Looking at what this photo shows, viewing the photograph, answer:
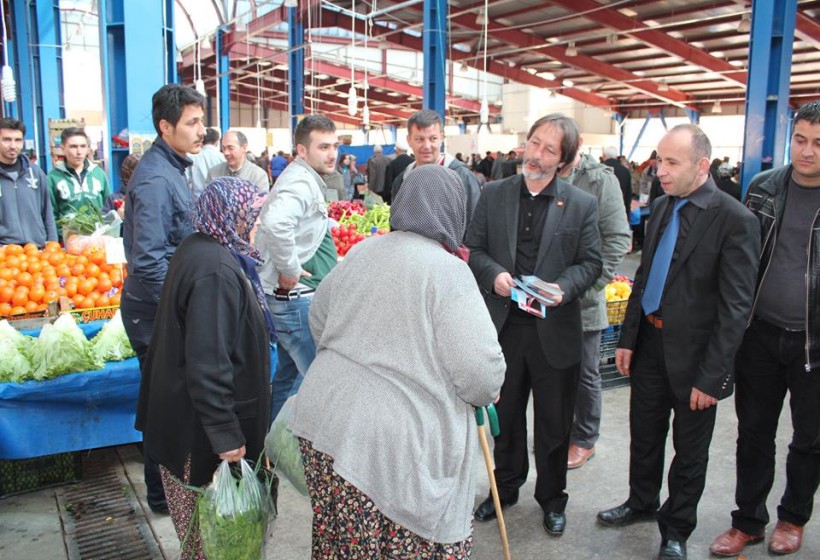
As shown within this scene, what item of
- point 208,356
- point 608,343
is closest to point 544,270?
point 208,356

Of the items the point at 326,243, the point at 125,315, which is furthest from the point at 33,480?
the point at 326,243

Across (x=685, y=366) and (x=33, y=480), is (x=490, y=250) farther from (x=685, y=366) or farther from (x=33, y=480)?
(x=33, y=480)

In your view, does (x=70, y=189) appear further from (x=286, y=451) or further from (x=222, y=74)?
(x=222, y=74)

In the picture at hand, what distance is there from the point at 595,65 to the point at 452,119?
613 inches

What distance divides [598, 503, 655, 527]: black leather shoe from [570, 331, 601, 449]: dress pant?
708mm

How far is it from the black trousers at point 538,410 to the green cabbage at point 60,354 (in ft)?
6.89

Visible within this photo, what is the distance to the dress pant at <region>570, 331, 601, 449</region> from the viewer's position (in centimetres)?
382

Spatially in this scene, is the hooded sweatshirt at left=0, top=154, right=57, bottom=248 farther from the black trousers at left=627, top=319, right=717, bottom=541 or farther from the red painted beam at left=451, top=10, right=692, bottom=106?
the red painted beam at left=451, top=10, right=692, bottom=106

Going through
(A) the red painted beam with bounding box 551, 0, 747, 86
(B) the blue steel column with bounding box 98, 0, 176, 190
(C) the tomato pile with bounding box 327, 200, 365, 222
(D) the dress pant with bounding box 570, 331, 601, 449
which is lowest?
(D) the dress pant with bounding box 570, 331, 601, 449

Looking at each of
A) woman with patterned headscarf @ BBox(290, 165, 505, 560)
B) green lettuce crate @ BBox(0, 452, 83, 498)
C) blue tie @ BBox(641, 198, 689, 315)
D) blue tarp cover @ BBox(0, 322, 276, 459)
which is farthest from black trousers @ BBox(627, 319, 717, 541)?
green lettuce crate @ BBox(0, 452, 83, 498)

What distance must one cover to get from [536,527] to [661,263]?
1379 millimetres

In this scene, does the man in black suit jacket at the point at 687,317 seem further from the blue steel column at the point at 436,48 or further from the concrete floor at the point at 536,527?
the blue steel column at the point at 436,48

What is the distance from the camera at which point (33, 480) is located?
3559mm

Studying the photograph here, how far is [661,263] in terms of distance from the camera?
2.80 meters
